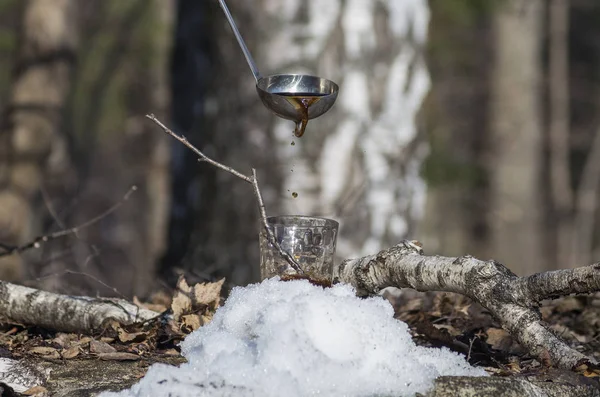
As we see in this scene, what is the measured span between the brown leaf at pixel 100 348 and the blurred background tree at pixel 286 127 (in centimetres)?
78

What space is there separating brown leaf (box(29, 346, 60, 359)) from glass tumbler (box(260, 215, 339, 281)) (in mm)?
764

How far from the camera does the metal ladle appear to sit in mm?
2854

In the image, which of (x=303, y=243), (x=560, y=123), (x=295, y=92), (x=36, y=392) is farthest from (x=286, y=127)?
(x=560, y=123)

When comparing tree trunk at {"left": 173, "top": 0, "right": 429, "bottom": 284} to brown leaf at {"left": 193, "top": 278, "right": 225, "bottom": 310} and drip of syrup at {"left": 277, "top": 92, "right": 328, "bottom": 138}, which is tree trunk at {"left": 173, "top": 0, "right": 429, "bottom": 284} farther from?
drip of syrup at {"left": 277, "top": 92, "right": 328, "bottom": 138}

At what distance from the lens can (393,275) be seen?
8.70 feet

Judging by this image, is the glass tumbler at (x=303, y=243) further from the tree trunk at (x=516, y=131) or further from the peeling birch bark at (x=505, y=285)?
the tree trunk at (x=516, y=131)

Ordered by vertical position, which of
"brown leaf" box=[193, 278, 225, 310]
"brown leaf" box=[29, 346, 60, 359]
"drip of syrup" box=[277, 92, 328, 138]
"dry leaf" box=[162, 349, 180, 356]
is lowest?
"brown leaf" box=[29, 346, 60, 359]

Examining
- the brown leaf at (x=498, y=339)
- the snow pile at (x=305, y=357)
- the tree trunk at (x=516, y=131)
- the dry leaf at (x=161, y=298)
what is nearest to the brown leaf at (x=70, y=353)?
the snow pile at (x=305, y=357)

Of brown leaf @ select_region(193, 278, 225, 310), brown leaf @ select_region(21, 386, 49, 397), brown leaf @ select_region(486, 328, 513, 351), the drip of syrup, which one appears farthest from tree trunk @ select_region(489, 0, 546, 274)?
brown leaf @ select_region(21, 386, 49, 397)

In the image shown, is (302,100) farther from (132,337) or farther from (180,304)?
(132,337)

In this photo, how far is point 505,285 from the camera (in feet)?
7.64

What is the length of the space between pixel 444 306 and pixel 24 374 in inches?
79.7

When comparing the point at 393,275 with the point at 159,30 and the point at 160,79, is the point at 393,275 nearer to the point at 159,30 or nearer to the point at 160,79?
the point at 159,30

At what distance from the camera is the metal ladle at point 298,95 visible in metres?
2.85
